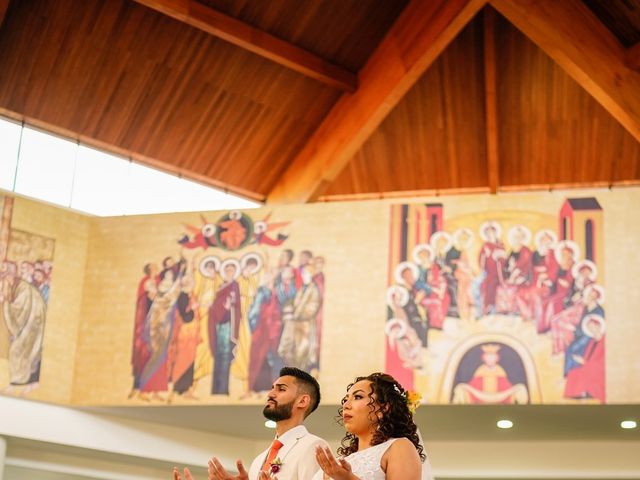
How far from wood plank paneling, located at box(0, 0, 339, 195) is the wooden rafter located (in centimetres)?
229

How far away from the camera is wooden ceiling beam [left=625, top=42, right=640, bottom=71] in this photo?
612 inches

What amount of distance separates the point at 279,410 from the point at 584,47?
30.2ft

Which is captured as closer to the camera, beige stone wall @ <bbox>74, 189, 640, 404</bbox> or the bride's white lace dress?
the bride's white lace dress

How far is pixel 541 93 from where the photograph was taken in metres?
16.8

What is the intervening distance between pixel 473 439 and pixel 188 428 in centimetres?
392

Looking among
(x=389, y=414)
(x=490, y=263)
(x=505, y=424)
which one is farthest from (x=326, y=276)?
(x=389, y=414)

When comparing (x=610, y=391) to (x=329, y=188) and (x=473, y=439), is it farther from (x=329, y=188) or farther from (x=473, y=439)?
(x=329, y=188)

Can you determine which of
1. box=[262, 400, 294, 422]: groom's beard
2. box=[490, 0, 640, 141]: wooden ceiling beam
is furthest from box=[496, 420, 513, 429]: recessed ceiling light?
box=[262, 400, 294, 422]: groom's beard

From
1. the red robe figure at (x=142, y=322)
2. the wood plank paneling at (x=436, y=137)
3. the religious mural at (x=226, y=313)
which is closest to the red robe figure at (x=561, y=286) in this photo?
the religious mural at (x=226, y=313)

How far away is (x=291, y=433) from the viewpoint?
7.52 m

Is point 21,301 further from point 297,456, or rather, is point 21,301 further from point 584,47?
point 297,456

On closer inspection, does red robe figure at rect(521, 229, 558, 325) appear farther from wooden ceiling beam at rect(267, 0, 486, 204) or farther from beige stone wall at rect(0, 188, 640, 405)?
wooden ceiling beam at rect(267, 0, 486, 204)

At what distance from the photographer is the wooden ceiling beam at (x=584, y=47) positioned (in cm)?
1480

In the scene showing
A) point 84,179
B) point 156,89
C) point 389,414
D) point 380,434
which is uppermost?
point 156,89
